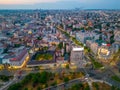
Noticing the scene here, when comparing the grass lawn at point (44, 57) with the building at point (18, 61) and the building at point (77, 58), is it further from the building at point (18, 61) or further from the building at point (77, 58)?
the building at point (77, 58)

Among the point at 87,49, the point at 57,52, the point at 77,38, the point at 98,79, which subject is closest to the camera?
the point at 98,79

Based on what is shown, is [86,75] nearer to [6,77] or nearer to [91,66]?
[91,66]

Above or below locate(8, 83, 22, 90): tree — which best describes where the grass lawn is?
above

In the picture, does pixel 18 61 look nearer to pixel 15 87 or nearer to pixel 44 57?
pixel 44 57

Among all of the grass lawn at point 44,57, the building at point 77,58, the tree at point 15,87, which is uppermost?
the building at point 77,58

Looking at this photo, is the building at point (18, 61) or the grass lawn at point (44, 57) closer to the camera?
the building at point (18, 61)

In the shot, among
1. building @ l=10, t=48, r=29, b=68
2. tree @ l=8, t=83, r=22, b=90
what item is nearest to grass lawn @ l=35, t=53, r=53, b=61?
building @ l=10, t=48, r=29, b=68

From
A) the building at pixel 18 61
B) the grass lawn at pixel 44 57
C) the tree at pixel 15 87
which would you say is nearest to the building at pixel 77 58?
the grass lawn at pixel 44 57

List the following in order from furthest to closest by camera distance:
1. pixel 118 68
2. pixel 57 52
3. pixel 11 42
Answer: pixel 11 42, pixel 57 52, pixel 118 68

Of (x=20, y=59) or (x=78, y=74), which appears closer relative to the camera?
(x=78, y=74)

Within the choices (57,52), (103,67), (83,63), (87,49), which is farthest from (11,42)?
(103,67)

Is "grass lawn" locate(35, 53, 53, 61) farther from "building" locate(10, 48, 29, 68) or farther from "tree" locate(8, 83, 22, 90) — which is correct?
"tree" locate(8, 83, 22, 90)
